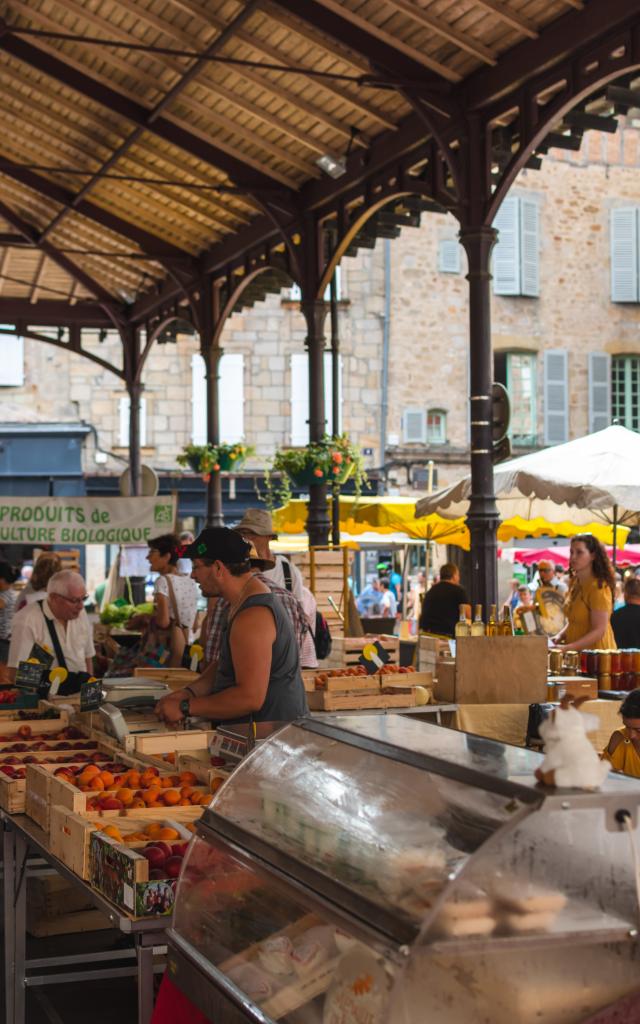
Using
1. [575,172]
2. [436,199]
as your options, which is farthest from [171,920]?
[575,172]

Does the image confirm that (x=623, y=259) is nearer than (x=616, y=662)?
No

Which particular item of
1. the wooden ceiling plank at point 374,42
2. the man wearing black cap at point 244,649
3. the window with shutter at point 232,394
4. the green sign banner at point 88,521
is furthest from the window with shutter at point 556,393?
the man wearing black cap at point 244,649

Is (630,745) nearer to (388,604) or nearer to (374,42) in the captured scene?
(374,42)

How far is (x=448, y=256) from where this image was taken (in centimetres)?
2391

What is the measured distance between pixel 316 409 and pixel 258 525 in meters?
4.41

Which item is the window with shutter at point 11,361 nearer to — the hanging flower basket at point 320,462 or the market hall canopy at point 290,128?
the market hall canopy at point 290,128

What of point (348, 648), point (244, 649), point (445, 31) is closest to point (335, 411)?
point (348, 648)

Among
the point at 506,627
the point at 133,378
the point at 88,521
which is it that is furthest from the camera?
the point at 133,378

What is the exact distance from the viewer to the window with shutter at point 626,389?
2452 cm

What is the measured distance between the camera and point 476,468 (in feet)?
25.4

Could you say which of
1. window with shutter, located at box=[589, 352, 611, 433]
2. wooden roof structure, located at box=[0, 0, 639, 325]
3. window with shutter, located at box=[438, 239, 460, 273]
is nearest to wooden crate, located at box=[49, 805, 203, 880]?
wooden roof structure, located at box=[0, 0, 639, 325]

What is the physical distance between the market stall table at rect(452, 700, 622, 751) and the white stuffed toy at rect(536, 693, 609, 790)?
3.82 metres

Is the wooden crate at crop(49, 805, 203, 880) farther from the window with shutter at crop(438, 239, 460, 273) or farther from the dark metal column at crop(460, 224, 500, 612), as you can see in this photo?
the window with shutter at crop(438, 239, 460, 273)

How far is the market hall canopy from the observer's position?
7363 millimetres
